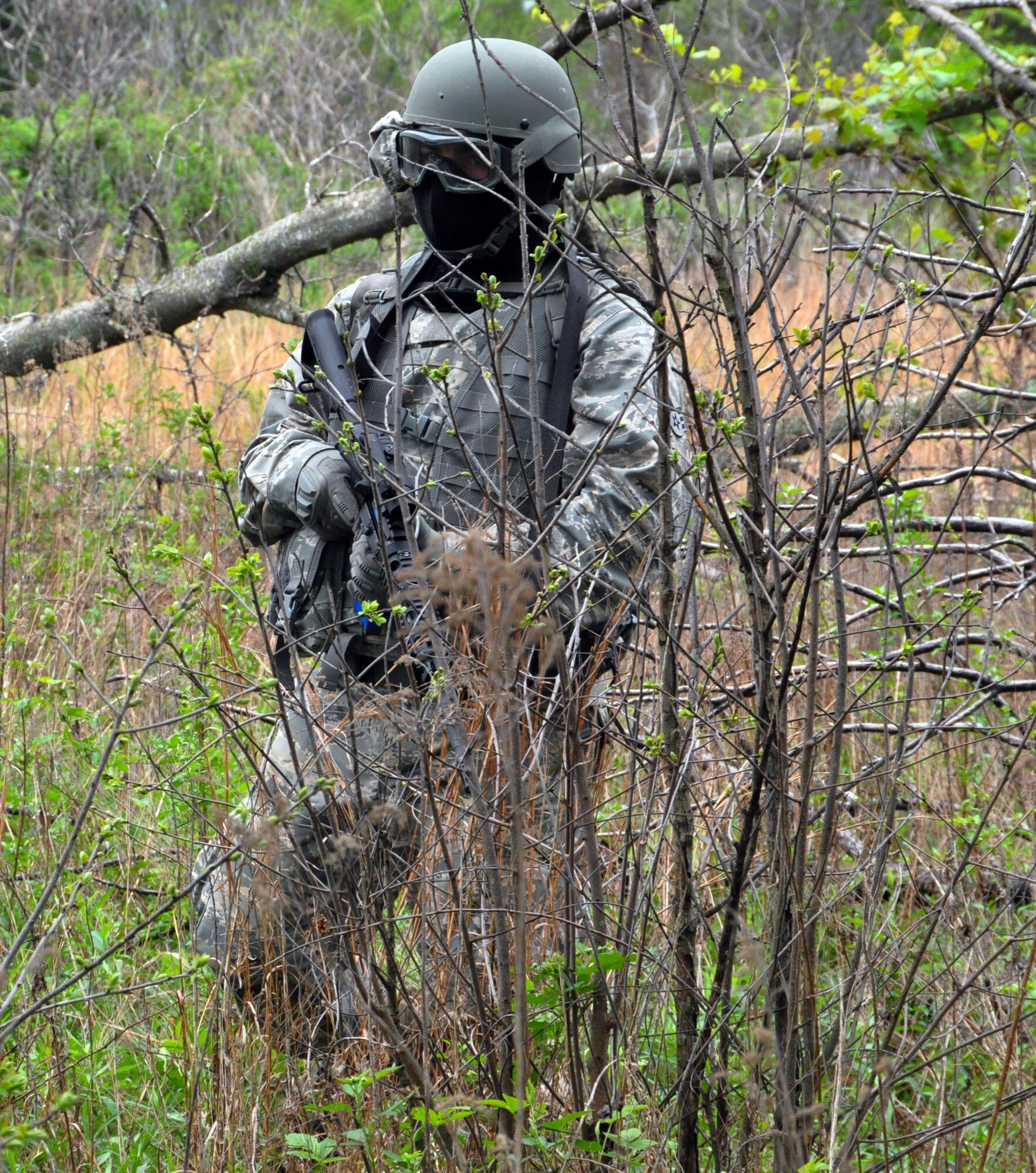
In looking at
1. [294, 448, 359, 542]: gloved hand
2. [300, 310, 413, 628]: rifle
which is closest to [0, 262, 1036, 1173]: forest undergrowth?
[300, 310, 413, 628]: rifle

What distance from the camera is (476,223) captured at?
2.73m

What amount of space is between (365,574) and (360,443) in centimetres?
41

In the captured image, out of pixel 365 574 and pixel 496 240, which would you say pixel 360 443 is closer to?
pixel 365 574

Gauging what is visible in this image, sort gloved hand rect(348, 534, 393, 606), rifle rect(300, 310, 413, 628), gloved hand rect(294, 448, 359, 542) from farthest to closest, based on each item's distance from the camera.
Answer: gloved hand rect(294, 448, 359, 542)
gloved hand rect(348, 534, 393, 606)
rifle rect(300, 310, 413, 628)

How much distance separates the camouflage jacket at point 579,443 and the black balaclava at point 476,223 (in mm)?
148

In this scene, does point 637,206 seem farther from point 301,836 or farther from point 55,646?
point 301,836

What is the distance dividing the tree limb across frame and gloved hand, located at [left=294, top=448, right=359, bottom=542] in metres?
2.68

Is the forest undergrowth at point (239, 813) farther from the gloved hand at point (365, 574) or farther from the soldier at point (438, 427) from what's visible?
the gloved hand at point (365, 574)

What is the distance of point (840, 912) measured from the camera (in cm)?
283

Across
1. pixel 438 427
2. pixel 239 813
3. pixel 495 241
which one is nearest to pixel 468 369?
pixel 438 427

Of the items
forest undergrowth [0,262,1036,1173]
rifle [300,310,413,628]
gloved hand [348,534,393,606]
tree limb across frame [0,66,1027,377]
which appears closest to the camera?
forest undergrowth [0,262,1036,1173]

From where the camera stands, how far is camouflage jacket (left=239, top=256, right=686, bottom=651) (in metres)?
2.46

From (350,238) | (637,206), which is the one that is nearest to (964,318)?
(350,238)

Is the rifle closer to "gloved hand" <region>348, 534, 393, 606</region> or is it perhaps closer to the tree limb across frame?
"gloved hand" <region>348, 534, 393, 606</region>
